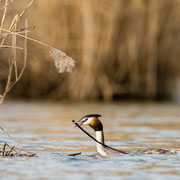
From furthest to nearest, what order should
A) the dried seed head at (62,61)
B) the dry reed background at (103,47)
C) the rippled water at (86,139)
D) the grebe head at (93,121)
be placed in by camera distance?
the dry reed background at (103,47), the grebe head at (93,121), the dried seed head at (62,61), the rippled water at (86,139)

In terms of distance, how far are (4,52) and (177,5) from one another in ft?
16.2

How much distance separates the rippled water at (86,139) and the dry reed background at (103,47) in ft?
3.97

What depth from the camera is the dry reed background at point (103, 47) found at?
1571cm

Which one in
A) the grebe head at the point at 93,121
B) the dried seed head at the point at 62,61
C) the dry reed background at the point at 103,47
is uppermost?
the dry reed background at the point at 103,47

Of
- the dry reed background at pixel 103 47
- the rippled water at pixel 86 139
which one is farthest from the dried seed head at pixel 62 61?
the dry reed background at pixel 103 47

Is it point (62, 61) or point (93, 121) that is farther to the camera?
point (93, 121)

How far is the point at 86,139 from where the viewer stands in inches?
364

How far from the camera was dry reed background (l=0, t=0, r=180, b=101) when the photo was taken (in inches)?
619

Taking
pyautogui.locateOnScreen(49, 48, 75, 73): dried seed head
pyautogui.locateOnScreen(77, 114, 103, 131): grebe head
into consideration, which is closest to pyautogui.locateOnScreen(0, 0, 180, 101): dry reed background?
pyautogui.locateOnScreen(77, 114, 103, 131): grebe head

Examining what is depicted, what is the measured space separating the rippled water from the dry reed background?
1211 mm

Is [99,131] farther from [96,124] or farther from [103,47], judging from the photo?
[103,47]

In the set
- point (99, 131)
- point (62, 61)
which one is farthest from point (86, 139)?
point (62, 61)

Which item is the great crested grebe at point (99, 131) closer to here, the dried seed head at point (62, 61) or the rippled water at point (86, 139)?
the rippled water at point (86, 139)

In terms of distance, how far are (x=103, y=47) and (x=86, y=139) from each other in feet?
23.1
